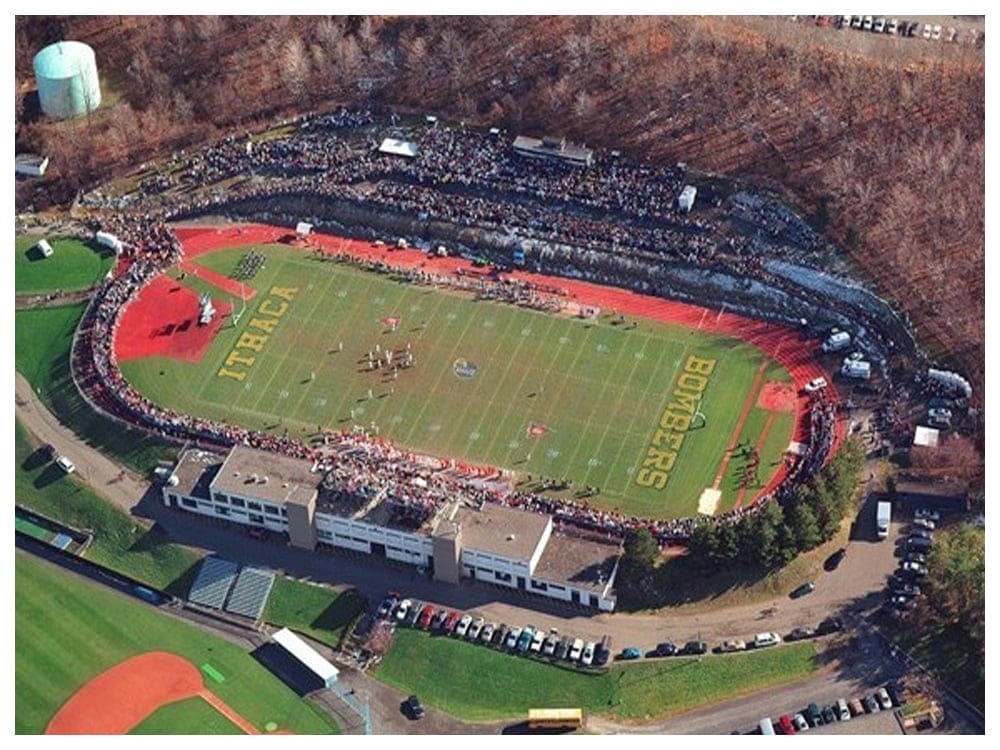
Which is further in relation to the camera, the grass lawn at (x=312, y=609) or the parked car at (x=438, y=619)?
the grass lawn at (x=312, y=609)

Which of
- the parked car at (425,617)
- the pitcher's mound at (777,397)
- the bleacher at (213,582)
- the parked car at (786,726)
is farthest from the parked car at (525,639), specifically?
the pitcher's mound at (777,397)

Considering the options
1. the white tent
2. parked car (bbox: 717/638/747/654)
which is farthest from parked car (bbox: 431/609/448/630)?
the white tent

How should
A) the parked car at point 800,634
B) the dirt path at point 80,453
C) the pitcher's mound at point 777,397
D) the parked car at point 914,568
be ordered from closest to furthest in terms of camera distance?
the parked car at point 800,634
the parked car at point 914,568
the dirt path at point 80,453
the pitcher's mound at point 777,397

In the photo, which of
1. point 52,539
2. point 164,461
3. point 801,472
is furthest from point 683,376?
point 52,539

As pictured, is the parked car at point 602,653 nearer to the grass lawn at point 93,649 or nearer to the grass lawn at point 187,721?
the grass lawn at point 93,649

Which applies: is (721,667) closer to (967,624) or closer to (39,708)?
(967,624)

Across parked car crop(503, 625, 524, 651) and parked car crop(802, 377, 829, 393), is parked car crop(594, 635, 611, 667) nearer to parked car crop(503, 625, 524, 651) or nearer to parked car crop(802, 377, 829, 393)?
parked car crop(503, 625, 524, 651)
